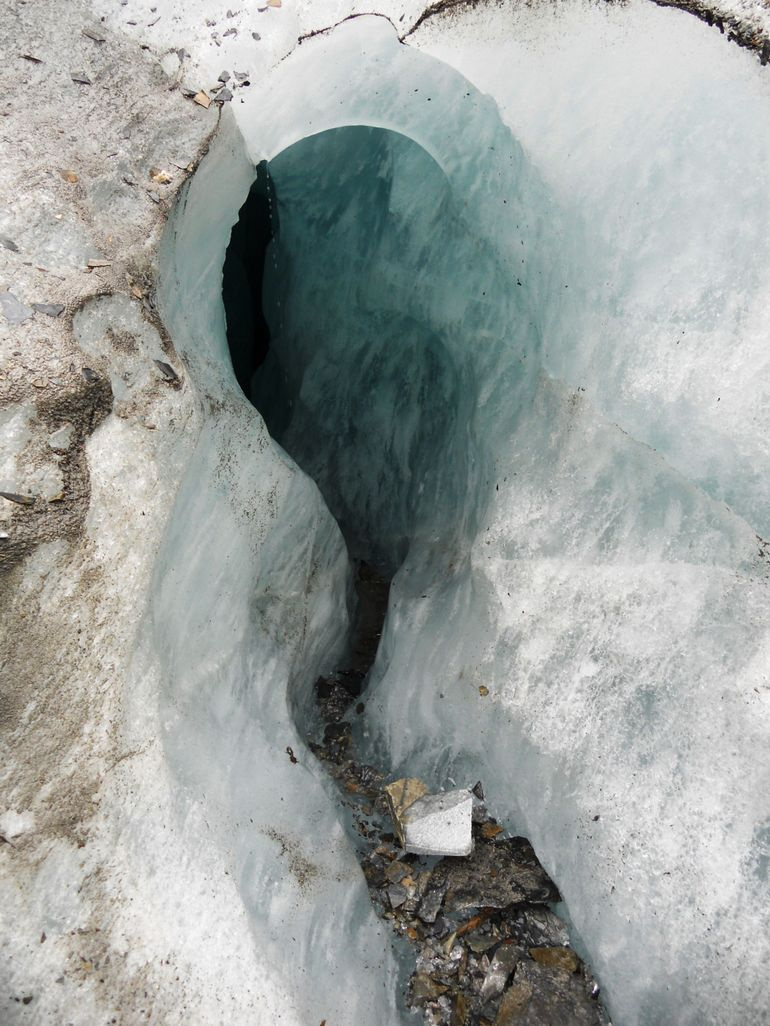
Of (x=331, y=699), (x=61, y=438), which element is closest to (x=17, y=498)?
(x=61, y=438)

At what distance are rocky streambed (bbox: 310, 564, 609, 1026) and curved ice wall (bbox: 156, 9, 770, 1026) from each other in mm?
70

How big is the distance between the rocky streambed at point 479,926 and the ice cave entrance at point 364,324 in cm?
97

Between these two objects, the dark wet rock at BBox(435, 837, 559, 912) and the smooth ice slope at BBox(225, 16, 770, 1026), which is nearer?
the smooth ice slope at BBox(225, 16, 770, 1026)

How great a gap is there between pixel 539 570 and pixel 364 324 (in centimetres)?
128

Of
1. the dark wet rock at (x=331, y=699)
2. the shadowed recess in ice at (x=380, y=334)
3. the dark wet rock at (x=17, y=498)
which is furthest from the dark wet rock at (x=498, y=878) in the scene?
the dark wet rock at (x=17, y=498)

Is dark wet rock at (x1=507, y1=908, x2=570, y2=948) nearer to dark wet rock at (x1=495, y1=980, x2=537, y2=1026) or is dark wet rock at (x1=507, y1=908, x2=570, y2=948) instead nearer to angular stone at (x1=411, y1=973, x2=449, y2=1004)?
dark wet rock at (x1=495, y1=980, x2=537, y2=1026)

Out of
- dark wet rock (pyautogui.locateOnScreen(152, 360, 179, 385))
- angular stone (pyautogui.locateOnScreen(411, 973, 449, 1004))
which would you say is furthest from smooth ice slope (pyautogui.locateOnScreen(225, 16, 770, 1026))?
dark wet rock (pyautogui.locateOnScreen(152, 360, 179, 385))

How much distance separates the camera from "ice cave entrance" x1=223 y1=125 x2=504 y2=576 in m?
2.61

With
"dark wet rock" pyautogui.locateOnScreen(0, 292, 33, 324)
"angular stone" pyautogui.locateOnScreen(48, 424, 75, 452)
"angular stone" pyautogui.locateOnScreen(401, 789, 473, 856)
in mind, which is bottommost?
"angular stone" pyautogui.locateOnScreen(401, 789, 473, 856)

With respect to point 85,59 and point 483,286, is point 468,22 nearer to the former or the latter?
point 483,286

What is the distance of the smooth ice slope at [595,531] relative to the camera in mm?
1760

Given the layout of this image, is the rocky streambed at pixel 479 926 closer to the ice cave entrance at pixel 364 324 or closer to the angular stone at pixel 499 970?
the angular stone at pixel 499 970

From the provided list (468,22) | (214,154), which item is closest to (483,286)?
(468,22)

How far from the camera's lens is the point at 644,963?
1.77 metres
